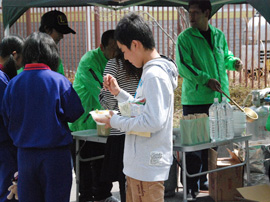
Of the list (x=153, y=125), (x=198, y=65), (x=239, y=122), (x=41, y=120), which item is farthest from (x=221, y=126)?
(x=41, y=120)

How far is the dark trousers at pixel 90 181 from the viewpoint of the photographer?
4.70m

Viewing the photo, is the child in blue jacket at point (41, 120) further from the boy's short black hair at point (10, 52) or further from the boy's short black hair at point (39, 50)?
the boy's short black hair at point (10, 52)

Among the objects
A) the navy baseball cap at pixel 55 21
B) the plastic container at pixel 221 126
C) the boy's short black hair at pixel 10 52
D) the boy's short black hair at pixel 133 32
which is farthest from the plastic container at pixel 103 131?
the boy's short black hair at pixel 133 32

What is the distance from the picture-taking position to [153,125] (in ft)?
8.80

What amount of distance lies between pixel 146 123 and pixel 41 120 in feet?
2.73

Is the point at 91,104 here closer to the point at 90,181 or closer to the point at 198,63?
the point at 90,181

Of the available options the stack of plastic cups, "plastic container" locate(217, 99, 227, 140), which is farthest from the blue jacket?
the stack of plastic cups

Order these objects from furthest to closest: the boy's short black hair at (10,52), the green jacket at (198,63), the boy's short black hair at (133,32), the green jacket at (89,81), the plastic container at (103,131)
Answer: the green jacket at (198,63), the green jacket at (89,81), the plastic container at (103,131), the boy's short black hair at (10,52), the boy's short black hair at (133,32)

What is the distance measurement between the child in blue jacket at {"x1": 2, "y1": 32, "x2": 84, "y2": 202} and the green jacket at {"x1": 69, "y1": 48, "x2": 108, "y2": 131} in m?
1.12

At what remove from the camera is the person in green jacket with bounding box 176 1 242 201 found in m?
4.86

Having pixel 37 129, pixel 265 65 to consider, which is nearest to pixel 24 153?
pixel 37 129

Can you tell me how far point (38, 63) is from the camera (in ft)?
10.6

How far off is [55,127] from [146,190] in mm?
797

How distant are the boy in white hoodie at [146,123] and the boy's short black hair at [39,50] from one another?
0.65 meters
